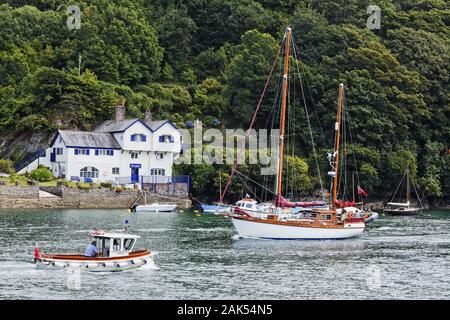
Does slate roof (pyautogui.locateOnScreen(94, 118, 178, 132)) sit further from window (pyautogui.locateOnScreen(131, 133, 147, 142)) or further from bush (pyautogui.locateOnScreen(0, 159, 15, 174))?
bush (pyautogui.locateOnScreen(0, 159, 15, 174))

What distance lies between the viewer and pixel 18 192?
98.2 meters

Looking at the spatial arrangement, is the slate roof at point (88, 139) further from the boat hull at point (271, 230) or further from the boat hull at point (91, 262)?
the boat hull at point (91, 262)

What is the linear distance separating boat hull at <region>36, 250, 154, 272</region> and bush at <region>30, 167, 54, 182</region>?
56.2 meters

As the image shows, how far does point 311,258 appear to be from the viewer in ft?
196

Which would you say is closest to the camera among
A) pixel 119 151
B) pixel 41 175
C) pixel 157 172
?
pixel 41 175

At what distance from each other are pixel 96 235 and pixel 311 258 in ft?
51.7

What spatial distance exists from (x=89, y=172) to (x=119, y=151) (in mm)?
4896

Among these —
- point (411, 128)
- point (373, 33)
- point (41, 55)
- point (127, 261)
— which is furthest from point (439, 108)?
point (127, 261)

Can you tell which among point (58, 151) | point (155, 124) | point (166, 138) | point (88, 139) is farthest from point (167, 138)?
point (58, 151)

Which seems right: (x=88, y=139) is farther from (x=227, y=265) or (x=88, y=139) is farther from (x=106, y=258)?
(x=106, y=258)

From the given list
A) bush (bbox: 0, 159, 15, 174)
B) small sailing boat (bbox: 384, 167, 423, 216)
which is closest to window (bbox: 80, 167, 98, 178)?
bush (bbox: 0, 159, 15, 174)

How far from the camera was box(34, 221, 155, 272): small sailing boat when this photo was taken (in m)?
49.4

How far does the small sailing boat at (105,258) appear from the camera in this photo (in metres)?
49.4

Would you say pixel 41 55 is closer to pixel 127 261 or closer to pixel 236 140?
pixel 236 140
